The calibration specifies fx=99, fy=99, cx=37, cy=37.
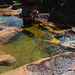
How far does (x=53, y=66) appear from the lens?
125 inches

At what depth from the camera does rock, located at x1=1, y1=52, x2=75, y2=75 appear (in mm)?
2895

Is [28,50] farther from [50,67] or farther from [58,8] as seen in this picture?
[58,8]

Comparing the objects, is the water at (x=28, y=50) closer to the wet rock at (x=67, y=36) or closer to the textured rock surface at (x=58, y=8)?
the wet rock at (x=67, y=36)

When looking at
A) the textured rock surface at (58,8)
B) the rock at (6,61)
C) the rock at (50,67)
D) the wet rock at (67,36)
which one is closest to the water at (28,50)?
the rock at (6,61)

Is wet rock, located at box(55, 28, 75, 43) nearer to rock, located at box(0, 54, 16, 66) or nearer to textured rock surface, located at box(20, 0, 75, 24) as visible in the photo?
Answer: textured rock surface, located at box(20, 0, 75, 24)

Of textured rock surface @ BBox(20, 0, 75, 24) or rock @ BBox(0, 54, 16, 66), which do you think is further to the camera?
textured rock surface @ BBox(20, 0, 75, 24)

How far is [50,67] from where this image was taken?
10.3 ft

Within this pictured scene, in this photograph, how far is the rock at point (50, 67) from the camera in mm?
2895

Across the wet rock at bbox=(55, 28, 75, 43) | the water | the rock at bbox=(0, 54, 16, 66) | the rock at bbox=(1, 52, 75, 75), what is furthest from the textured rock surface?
the rock at bbox=(0, 54, 16, 66)

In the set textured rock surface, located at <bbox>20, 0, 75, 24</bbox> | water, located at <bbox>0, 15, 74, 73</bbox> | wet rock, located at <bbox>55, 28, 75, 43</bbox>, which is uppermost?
textured rock surface, located at <bbox>20, 0, 75, 24</bbox>

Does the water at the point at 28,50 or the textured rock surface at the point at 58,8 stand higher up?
the textured rock surface at the point at 58,8

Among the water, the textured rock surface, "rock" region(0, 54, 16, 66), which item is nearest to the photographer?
"rock" region(0, 54, 16, 66)

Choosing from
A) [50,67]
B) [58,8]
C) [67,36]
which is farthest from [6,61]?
[58,8]

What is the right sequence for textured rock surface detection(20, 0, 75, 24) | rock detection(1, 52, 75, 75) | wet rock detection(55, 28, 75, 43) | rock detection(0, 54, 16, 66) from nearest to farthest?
1. rock detection(1, 52, 75, 75)
2. rock detection(0, 54, 16, 66)
3. wet rock detection(55, 28, 75, 43)
4. textured rock surface detection(20, 0, 75, 24)
